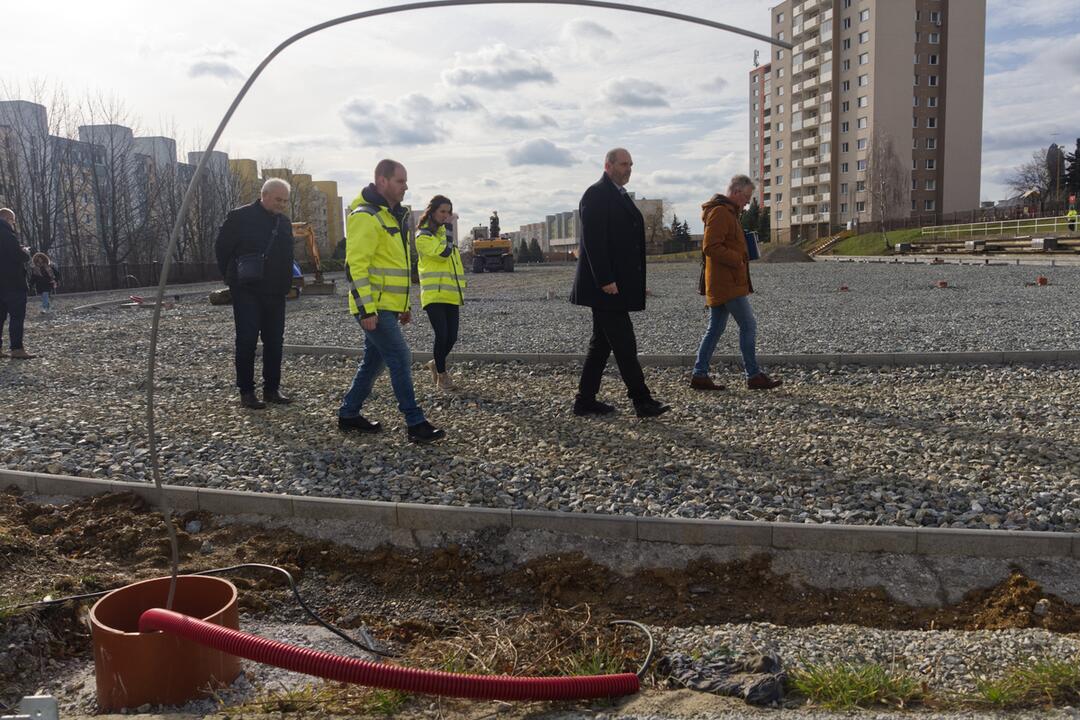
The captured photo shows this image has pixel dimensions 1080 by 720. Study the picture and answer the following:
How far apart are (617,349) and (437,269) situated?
2.21 meters

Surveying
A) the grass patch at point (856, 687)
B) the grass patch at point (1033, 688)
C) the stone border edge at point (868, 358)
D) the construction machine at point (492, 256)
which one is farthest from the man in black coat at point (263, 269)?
the construction machine at point (492, 256)

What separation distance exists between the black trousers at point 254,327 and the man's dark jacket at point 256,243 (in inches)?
3.2

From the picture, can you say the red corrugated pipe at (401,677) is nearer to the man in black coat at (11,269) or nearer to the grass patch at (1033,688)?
the grass patch at (1033,688)

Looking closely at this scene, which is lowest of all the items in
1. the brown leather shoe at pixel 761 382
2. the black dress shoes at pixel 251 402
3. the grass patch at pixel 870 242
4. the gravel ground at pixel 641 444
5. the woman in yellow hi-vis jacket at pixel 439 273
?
the gravel ground at pixel 641 444

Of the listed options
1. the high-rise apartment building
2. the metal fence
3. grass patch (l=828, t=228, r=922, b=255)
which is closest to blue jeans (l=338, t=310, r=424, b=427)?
the metal fence

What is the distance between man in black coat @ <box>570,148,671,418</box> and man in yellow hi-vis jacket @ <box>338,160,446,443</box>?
4.50 ft

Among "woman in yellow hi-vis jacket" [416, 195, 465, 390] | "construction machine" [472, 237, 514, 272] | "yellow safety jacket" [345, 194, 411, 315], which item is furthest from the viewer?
"construction machine" [472, 237, 514, 272]

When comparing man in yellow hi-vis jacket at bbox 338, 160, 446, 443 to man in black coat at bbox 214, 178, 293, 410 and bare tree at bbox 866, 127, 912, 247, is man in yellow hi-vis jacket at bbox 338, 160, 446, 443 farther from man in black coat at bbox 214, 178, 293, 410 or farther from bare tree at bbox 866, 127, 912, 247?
bare tree at bbox 866, 127, 912, 247

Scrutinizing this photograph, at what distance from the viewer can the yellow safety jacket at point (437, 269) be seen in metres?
7.70

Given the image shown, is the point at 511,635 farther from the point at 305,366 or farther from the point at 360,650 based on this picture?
the point at 305,366

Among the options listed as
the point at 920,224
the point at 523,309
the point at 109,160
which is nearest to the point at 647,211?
the point at 920,224

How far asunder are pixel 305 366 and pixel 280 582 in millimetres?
6567

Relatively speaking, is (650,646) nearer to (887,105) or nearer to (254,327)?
(254,327)

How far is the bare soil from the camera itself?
3.28 metres
